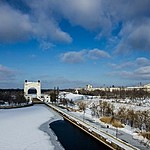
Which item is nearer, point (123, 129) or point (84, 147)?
point (84, 147)

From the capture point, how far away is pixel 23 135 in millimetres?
12656

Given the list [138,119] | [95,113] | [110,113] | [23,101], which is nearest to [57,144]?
[138,119]

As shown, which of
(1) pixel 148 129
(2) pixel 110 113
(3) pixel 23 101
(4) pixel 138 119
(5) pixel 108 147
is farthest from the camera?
(3) pixel 23 101

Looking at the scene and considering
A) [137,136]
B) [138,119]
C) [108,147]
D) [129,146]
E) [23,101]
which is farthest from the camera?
[23,101]

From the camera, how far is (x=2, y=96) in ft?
144

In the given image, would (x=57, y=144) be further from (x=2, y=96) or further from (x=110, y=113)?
(x=2, y=96)

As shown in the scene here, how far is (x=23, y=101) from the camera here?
137 feet

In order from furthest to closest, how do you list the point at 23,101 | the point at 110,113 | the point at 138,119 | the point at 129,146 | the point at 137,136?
the point at 23,101, the point at 110,113, the point at 138,119, the point at 137,136, the point at 129,146

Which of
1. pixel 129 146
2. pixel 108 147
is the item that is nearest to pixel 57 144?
pixel 108 147

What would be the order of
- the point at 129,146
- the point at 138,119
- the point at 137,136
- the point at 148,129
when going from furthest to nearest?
the point at 138,119 → the point at 148,129 → the point at 137,136 → the point at 129,146

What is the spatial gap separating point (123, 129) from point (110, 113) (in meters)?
6.72

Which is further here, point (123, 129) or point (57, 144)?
point (123, 129)

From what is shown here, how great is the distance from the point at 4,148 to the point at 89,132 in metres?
5.32

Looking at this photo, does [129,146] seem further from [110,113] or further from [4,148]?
[110,113]
